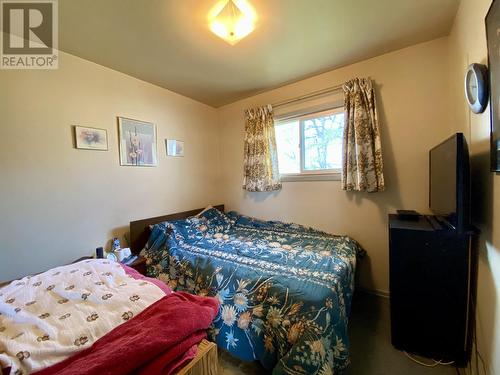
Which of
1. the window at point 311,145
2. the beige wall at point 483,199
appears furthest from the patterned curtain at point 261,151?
the beige wall at point 483,199

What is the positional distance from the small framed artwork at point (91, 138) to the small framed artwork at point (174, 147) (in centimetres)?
71

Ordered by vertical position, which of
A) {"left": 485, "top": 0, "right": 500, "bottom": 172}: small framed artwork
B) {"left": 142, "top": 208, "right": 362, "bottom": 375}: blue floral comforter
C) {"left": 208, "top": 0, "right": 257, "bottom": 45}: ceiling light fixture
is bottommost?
{"left": 142, "top": 208, "right": 362, "bottom": 375}: blue floral comforter

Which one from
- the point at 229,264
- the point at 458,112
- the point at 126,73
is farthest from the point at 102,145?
the point at 458,112

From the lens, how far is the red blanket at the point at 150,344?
2.27 feet

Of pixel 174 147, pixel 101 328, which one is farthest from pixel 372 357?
pixel 174 147

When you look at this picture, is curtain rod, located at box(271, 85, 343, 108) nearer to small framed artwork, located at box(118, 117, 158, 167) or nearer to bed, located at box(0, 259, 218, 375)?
small framed artwork, located at box(118, 117, 158, 167)

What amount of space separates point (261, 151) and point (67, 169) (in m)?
2.08

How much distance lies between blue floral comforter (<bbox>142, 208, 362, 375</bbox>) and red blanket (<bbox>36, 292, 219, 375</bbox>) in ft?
1.69

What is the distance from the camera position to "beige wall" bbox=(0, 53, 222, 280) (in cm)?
167

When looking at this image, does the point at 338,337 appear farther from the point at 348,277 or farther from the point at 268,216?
the point at 268,216

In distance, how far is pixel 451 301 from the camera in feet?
4.65

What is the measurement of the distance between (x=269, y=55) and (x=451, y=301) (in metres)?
2.45

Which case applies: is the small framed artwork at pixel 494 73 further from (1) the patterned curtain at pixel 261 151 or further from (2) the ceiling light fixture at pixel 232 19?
(1) the patterned curtain at pixel 261 151

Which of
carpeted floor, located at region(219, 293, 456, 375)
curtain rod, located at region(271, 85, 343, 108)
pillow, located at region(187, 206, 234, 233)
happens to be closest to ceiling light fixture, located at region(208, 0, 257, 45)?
curtain rod, located at region(271, 85, 343, 108)
